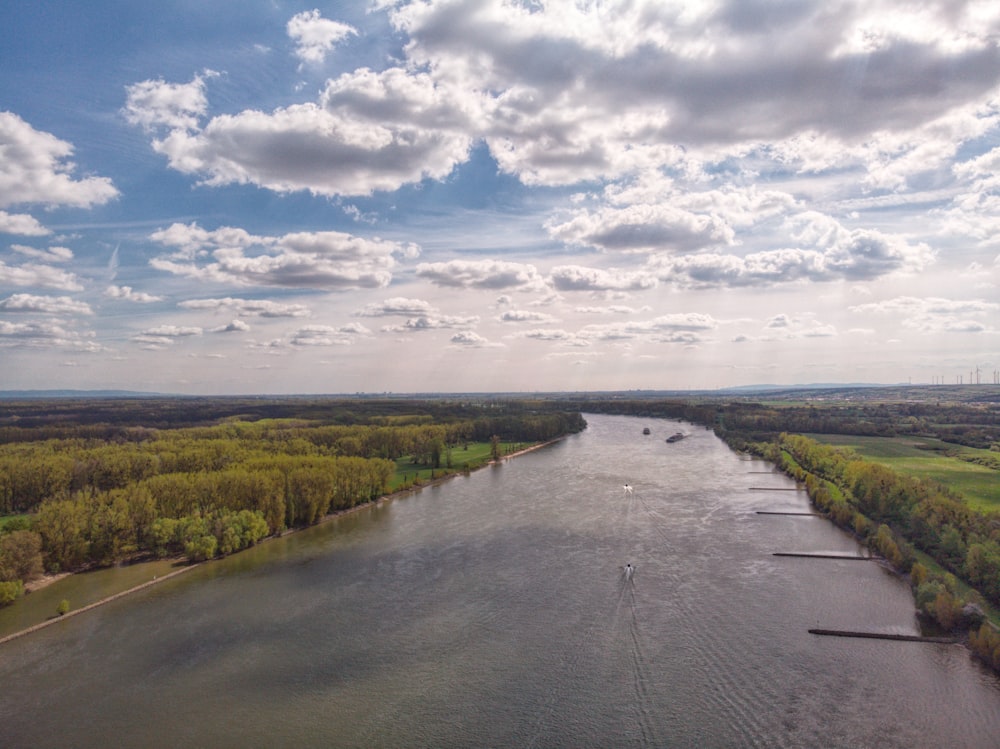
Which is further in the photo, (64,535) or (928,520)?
(928,520)

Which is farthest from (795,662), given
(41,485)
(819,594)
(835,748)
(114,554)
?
(41,485)

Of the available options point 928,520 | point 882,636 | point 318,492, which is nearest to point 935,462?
point 928,520

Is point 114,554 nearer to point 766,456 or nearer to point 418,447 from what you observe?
point 418,447

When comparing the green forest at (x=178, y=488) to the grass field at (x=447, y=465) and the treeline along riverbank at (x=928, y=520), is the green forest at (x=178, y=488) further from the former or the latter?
the treeline along riverbank at (x=928, y=520)

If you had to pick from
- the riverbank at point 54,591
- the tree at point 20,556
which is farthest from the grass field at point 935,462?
the tree at point 20,556

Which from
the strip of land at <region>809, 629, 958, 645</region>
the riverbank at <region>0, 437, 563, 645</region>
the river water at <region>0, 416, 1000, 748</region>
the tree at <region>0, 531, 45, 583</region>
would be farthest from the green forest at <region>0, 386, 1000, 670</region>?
the river water at <region>0, 416, 1000, 748</region>

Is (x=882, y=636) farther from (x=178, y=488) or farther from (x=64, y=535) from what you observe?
(x=64, y=535)
